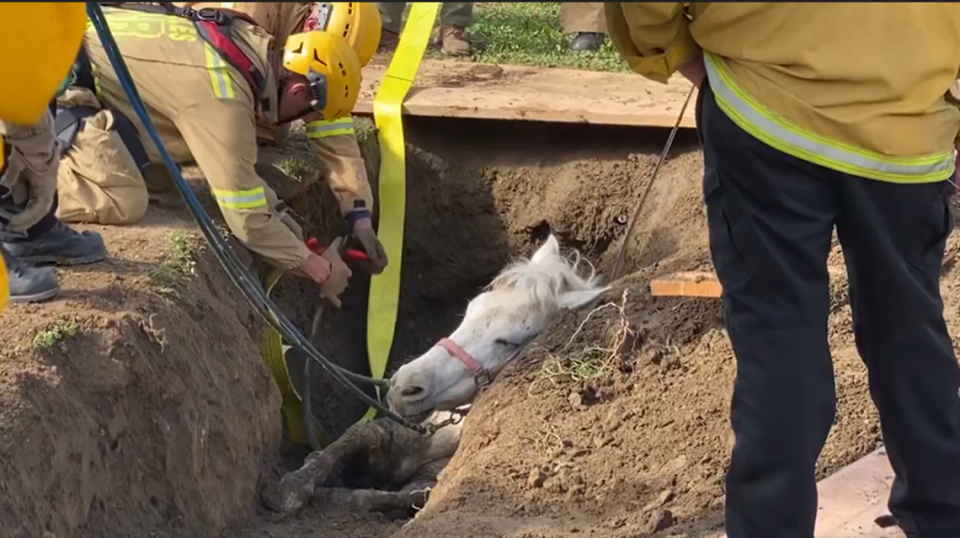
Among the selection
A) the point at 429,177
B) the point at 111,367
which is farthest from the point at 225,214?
the point at 429,177

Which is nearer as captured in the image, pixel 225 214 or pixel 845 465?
pixel 845 465

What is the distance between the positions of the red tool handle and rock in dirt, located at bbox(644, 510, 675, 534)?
2154mm

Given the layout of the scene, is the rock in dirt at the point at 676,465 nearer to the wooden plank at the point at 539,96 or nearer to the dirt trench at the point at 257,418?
the dirt trench at the point at 257,418

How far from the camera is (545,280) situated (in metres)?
4.97

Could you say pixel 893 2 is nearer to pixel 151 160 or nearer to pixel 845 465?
pixel 845 465

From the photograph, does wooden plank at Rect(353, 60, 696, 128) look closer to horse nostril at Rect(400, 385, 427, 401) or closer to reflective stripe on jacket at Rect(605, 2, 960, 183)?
horse nostril at Rect(400, 385, 427, 401)

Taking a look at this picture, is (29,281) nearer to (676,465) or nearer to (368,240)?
(368,240)

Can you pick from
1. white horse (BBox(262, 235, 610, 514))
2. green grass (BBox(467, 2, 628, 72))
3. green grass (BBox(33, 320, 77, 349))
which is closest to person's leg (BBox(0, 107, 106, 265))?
green grass (BBox(33, 320, 77, 349))

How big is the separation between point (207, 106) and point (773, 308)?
2.75 metres

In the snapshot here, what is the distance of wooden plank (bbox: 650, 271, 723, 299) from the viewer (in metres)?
4.14

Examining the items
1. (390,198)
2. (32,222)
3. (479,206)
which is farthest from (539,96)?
(32,222)

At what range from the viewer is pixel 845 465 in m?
3.07

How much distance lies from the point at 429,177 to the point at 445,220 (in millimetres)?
261

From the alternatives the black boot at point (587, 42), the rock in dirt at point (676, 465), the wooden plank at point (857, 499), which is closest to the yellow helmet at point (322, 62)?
the rock in dirt at point (676, 465)
